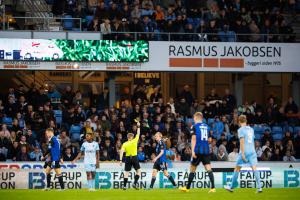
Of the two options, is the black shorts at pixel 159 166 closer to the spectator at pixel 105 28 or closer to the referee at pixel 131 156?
the referee at pixel 131 156

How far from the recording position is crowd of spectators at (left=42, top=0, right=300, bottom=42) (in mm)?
36312

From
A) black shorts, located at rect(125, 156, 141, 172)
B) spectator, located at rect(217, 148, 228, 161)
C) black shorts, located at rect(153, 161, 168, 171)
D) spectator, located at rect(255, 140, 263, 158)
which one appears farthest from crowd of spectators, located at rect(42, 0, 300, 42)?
black shorts, located at rect(153, 161, 168, 171)

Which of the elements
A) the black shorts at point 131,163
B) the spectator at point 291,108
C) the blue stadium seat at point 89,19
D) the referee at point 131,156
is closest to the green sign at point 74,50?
the blue stadium seat at point 89,19

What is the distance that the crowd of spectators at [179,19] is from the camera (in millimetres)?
36312

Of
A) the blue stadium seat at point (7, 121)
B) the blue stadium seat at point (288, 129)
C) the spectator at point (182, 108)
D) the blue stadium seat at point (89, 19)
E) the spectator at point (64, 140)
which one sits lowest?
the spectator at point (64, 140)

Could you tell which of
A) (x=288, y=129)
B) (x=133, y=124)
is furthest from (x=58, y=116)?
(x=288, y=129)

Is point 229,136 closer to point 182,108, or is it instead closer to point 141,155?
point 182,108

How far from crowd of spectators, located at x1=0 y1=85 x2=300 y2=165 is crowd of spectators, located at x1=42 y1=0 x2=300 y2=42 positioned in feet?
Answer: 9.05

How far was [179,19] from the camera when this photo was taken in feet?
121

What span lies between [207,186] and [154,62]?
922 centimetres

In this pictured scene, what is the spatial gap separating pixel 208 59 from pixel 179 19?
7.14 feet

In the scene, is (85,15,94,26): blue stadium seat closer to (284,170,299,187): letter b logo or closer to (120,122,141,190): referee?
(120,122,141,190): referee

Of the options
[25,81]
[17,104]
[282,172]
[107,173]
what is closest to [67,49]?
[17,104]

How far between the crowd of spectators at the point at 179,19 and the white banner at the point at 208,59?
0.42 metres
